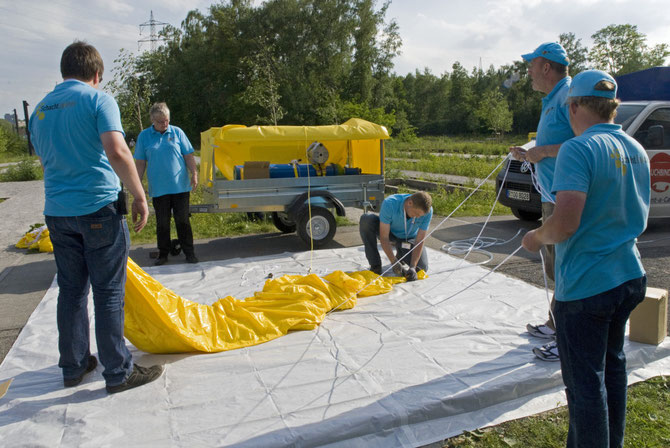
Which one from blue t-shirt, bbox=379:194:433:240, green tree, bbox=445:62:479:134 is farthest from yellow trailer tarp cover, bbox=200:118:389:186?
green tree, bbox=445:62:479:134

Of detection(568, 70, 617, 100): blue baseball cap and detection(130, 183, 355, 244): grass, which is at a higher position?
detection(568, 70, 617, 100): blue baseball cap

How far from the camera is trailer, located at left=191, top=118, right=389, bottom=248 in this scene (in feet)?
21.9

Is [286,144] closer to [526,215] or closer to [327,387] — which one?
[526,215]

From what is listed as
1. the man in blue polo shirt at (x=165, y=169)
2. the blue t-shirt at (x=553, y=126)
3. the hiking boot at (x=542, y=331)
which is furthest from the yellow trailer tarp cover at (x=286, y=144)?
the hiking boot at (x=542, y=331)

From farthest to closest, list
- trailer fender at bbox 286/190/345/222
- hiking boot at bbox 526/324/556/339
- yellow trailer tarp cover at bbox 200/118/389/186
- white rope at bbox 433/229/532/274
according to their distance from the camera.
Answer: trailer fender at bbox 286/190/345/222
white rope at bbox 433/229/532/274
yellow trailer tarp cover at bbox 200/118/389/186
hiking boot at bbox 526/324/556/339

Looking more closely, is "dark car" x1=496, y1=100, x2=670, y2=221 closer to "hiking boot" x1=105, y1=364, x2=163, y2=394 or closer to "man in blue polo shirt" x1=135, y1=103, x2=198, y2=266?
"man in blue polo shirt" x1=135, y1=103, x2=198, y2=266

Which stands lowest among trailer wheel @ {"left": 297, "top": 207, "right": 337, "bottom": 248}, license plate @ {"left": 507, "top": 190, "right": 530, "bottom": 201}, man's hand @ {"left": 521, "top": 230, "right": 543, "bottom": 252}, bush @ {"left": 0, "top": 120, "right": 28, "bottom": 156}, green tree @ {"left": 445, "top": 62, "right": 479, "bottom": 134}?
trailer wheel @ {"left": 297, "top": 207, "right": 337, "bottom": 248}

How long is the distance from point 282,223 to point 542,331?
5.09 meters

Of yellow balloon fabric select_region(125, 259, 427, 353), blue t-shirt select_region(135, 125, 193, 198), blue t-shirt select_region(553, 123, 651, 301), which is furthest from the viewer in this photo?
blue t-shirt select_region(135, 125, 193, 198)

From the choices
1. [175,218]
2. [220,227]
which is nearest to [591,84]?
[175,218]

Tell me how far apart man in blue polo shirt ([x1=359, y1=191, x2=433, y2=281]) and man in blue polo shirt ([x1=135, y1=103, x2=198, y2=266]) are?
233 centimetres

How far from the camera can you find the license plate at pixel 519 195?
28.3 feet

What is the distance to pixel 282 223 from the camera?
Result: 8234mm

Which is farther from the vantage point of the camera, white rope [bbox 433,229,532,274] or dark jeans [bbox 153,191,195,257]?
white rope [bbox 433,229,532,274]
